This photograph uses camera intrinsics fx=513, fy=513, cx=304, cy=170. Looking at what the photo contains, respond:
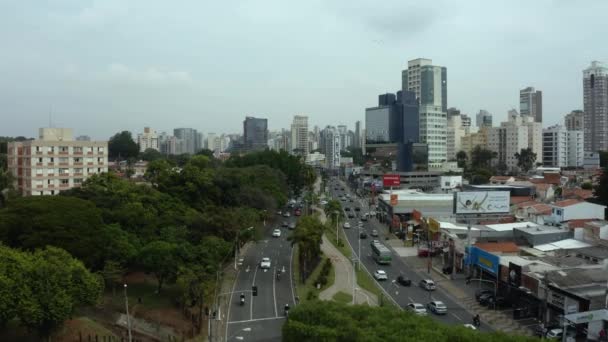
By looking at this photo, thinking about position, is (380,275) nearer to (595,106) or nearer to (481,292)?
(481,292)

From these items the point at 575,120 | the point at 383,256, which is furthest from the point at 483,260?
the point at 575,120

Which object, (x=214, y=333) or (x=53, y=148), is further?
(x=53, y=148)

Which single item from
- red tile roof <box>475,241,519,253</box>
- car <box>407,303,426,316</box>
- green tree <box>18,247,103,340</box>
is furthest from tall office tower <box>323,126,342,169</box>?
green tree <box>18,247,103,340</box>

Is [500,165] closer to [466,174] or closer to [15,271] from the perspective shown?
[466,174]

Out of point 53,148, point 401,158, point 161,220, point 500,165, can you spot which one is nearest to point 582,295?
point 161,220

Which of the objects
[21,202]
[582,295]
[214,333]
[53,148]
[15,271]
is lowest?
[214,333]

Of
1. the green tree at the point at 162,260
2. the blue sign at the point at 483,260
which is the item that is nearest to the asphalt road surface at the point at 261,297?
the green tree at the point at 162,260

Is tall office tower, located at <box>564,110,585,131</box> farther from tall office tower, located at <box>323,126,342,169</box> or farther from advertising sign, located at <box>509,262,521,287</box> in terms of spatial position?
advertising sign, located at <box>509,262,521,287</box>
